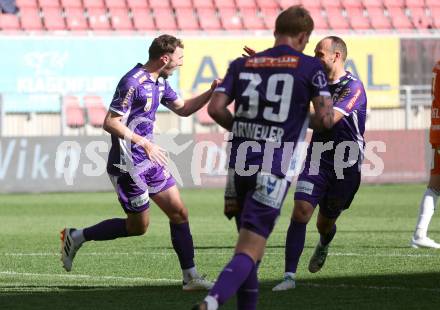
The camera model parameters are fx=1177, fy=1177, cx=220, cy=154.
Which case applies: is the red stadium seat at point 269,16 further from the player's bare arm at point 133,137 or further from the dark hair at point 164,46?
the player's bare arm at point 133,137

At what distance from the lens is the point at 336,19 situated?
28953 mm

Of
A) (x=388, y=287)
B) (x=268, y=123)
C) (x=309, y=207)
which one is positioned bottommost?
(x=388, y=287)

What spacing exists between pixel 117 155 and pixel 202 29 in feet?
58.8

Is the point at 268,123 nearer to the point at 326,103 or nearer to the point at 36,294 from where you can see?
the point at 326,103

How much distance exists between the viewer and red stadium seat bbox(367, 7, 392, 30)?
96.3ft

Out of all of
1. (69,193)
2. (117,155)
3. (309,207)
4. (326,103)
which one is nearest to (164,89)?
(117,155)

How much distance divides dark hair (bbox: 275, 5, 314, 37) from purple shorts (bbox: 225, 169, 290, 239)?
89cm

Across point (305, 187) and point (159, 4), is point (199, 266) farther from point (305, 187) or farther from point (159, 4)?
point (159, 4)

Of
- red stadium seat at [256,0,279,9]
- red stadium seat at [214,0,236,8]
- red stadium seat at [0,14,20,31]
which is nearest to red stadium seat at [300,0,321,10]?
red stadium seat at [256,0,279,9]

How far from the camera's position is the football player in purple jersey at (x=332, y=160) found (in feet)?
31.5

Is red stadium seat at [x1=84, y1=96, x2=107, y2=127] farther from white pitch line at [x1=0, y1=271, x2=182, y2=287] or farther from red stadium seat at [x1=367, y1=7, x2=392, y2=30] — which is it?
white pitch line at [x1=0, y1=271, x2=182, y2=287]

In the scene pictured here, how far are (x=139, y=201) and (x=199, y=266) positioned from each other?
5.03 feet

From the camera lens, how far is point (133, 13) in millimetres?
27250

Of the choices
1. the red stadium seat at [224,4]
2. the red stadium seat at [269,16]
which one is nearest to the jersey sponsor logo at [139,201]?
the red stadium seat at [269,16]
